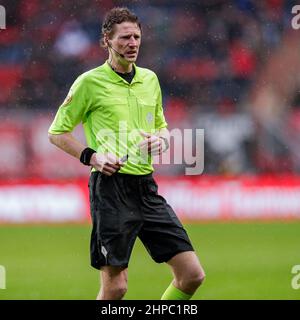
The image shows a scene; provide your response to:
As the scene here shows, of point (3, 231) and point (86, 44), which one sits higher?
point (86, 44)

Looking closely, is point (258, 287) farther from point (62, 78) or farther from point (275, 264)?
point (62, 78)

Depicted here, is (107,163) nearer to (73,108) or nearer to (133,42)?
(73,108)

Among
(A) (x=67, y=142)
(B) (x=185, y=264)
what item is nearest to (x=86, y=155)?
(A) (x=67, y=142)

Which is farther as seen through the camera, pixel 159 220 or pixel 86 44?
pixel 86 44

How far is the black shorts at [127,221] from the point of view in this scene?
5930 millimetres

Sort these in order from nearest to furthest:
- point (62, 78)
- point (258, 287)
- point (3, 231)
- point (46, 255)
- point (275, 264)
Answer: point (258, 287), point (275, 264), point (46, 255), point (3, 231), point (62, 78)

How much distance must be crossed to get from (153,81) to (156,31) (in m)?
9.84

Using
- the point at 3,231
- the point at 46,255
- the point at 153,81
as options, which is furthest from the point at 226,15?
the point at 153,81

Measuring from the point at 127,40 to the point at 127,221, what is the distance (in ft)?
3.79

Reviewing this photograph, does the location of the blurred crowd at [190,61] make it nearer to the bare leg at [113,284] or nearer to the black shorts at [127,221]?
the black shorts at [127,221]

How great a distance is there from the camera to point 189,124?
14.1 meters

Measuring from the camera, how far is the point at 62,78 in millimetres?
15234

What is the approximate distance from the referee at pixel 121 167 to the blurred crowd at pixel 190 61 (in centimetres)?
774

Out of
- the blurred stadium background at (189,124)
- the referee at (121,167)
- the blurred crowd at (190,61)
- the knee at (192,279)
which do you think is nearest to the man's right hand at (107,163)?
the referee at (121,167)
